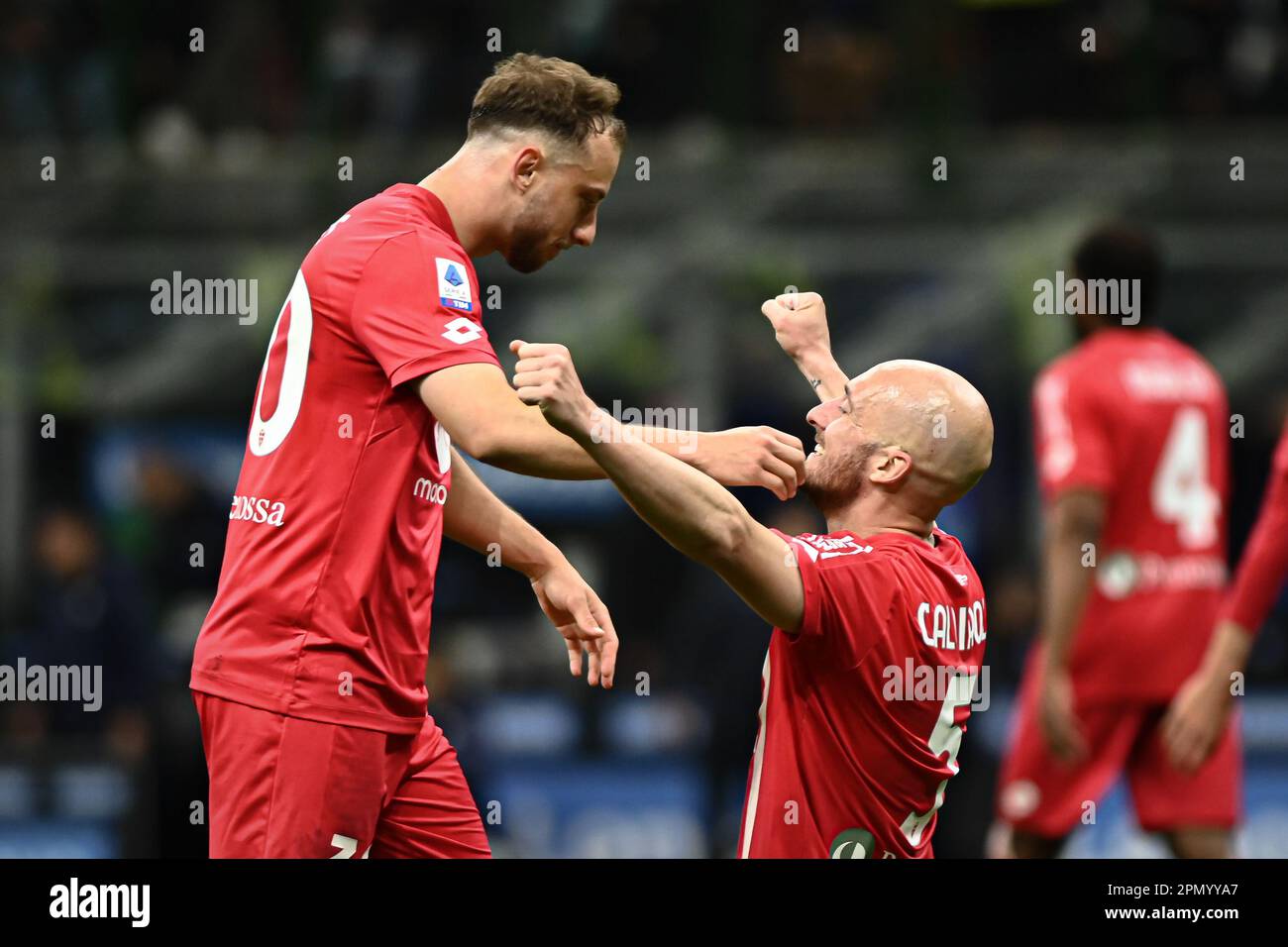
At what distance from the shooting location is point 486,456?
11.8ft

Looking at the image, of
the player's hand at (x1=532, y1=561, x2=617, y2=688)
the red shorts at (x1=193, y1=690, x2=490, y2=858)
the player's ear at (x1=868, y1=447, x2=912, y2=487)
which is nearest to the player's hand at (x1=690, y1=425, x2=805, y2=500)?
the player's ear at (x1=868, y1=447, x2=912, y2=487)

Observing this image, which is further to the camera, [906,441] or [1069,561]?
[1069,561]

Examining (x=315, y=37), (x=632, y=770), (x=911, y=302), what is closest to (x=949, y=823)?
(x=632, y=770)

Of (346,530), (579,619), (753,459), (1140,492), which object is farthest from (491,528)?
(1140,492)

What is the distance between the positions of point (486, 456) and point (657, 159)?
8.73m

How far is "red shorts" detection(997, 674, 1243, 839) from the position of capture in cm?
643

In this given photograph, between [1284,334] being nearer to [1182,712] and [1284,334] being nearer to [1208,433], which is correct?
[1208,433]

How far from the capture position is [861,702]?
3.80 m

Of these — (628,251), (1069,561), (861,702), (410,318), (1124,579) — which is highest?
(628,251)

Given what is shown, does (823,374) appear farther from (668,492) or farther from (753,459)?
(668,492)

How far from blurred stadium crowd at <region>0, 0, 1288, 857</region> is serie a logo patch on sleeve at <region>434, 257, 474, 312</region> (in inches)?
229

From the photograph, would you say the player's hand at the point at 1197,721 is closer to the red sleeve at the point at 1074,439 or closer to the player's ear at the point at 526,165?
the red sleeve at the point at 1074,439

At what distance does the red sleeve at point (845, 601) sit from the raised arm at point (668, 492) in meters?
0.07

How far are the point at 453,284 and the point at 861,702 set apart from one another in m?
1.23
